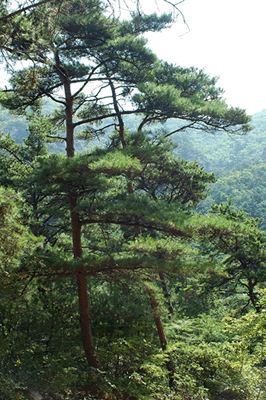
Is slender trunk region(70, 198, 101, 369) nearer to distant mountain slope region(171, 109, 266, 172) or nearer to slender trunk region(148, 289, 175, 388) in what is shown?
slender trunk region(148, 289, 175, 388)

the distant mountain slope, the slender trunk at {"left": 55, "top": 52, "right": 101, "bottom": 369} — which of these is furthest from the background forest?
the distant mountain slope

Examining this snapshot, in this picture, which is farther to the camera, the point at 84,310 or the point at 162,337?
the point at 162,337

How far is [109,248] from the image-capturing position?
6934mm

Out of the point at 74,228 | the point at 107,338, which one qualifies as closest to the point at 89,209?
the point at 74,228

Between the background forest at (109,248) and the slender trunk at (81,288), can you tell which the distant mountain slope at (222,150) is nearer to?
the background forest at (109,248)

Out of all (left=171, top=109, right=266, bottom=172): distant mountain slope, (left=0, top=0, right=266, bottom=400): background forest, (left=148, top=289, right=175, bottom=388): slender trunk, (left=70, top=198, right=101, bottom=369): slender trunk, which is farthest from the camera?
(left=171, top=109, right=266, bottom=172): distant mountain slope

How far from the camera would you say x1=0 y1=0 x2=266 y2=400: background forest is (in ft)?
13.7

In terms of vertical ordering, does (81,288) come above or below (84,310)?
above

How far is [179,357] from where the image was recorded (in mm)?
6715

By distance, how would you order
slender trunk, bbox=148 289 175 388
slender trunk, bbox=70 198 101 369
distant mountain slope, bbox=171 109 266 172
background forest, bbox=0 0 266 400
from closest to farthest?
background forest, bbox=0 0 266 400
slender trunk, bbox=70 198 101 369
slender trunk, bbox=148 289 175 388
distant mountain slope, bbox=171 109 266 172

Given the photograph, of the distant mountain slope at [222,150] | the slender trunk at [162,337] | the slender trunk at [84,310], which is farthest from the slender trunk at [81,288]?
the distant mountain slope at [222,150]

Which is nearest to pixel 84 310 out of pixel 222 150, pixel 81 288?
pixel 81 288

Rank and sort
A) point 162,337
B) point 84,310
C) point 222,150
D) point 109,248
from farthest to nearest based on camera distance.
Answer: point 222,150 → point 109,248 → point 162,337 → point 84,310

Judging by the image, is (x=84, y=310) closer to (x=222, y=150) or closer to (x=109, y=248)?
(x=109, y=248)
